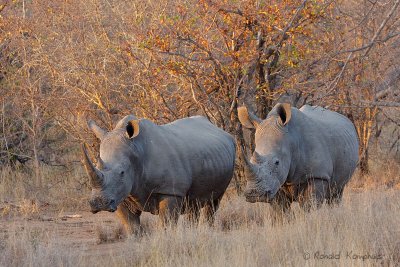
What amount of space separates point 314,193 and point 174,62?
115 inches

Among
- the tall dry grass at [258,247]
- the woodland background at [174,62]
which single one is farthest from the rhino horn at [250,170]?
the woodland background at [174,62]

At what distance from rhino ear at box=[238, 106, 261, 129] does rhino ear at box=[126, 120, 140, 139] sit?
1385 millimetres

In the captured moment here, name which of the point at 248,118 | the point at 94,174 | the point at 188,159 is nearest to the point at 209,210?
the point at 188,159

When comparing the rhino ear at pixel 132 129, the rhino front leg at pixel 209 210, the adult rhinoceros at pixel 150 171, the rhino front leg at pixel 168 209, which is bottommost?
the rhino front leg at pixel 209 210

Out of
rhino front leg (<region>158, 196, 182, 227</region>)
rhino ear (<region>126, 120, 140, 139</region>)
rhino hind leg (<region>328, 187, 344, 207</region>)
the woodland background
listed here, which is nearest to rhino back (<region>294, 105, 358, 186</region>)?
rhino hind leg (<region>328, 187, 344, 207</region>)

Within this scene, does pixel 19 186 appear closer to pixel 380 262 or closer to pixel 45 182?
pixel 45 182

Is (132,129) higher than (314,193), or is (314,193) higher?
(132,129)

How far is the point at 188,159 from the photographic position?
951 centimetres

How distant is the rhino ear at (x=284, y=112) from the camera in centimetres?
948

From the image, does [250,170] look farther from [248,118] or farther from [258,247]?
[258,247]

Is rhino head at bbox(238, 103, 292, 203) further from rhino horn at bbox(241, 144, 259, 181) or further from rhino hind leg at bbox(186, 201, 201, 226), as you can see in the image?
rhino hind leg at bbox(186, 201, 201, 226)

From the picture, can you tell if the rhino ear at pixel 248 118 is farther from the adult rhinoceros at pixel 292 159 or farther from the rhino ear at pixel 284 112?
the rhino ear at pixel 284 112

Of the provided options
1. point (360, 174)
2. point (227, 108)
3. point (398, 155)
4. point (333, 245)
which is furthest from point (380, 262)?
point (398, 155)

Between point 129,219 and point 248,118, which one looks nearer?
point 129,219
